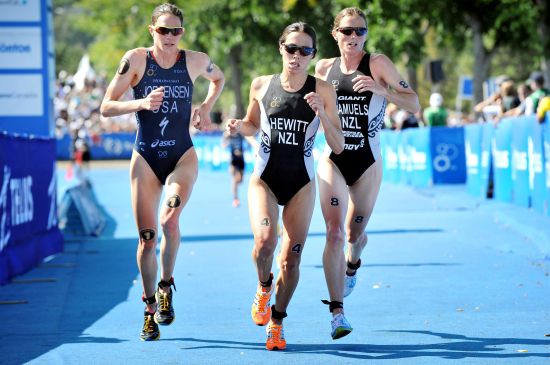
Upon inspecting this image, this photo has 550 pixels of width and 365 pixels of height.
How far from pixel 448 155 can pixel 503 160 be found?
708 centimetres

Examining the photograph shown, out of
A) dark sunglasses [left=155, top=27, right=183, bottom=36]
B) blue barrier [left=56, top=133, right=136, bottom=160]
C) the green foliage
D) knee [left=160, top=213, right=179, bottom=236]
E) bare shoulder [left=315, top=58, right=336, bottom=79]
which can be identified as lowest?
blue barrier [left=56, top=133, right=136, bottom=160]

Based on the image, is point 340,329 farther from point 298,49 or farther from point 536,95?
point 536,95

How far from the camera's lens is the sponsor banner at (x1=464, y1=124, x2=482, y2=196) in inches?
947

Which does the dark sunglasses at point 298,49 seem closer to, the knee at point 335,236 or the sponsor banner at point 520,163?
the knee at point 335,236

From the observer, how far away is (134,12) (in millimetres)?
63750

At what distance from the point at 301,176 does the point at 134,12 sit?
184 feet

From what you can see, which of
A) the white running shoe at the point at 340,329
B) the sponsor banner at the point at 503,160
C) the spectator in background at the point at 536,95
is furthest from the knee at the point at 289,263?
the sponsor banner at the point at 503,160

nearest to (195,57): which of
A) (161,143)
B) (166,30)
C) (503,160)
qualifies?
(166,30)

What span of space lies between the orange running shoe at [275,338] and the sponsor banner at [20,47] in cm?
993

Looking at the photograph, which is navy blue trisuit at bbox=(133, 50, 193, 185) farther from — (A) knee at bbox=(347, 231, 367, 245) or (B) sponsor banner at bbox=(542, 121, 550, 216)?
(B) sponsor banner at bbox=(542, 121, 550, 216)

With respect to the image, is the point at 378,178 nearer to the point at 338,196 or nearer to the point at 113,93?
the point at 338,196

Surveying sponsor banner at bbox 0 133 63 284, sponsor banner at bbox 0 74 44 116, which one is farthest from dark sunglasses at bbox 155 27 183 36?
sponsor banner at bbox 0 74 44 116

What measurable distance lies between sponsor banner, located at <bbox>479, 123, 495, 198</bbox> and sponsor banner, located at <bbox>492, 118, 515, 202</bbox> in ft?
0.97

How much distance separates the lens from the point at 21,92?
17.8 metres
